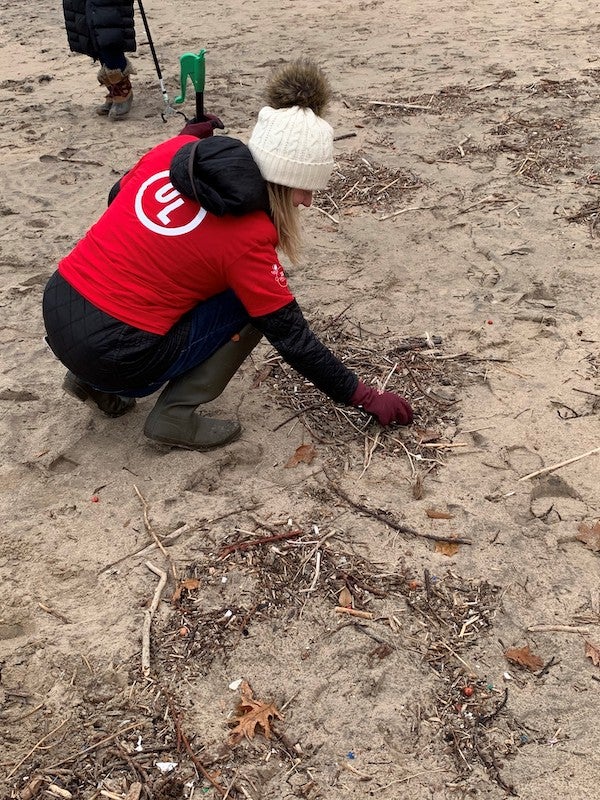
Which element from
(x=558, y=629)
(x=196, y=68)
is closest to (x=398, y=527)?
(x=558, y=629)

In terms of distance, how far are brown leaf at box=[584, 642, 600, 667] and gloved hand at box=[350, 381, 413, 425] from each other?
1.12 meters

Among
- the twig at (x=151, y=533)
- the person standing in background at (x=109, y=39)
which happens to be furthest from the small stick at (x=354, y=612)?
the person standing in background at (x=109, y=39)

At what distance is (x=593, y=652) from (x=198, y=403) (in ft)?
5.49

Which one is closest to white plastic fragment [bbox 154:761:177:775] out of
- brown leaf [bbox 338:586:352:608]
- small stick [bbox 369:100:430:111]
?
brown leaf [bbox 338:586:352:608]

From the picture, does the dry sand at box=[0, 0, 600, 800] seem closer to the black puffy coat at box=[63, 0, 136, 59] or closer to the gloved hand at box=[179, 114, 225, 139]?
the gloved hand at box=[179, 114, 225, 139]

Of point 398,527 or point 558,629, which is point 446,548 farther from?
point 558,629

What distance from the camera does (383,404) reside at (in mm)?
3092

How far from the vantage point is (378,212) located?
192 inches

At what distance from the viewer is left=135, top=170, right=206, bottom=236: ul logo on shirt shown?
270cm

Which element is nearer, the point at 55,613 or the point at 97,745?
the point at 97,745

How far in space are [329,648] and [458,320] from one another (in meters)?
2.02

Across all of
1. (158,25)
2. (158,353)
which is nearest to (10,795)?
(158,353)

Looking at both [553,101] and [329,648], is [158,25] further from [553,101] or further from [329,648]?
[329,648]

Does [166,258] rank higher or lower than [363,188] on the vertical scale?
higher
